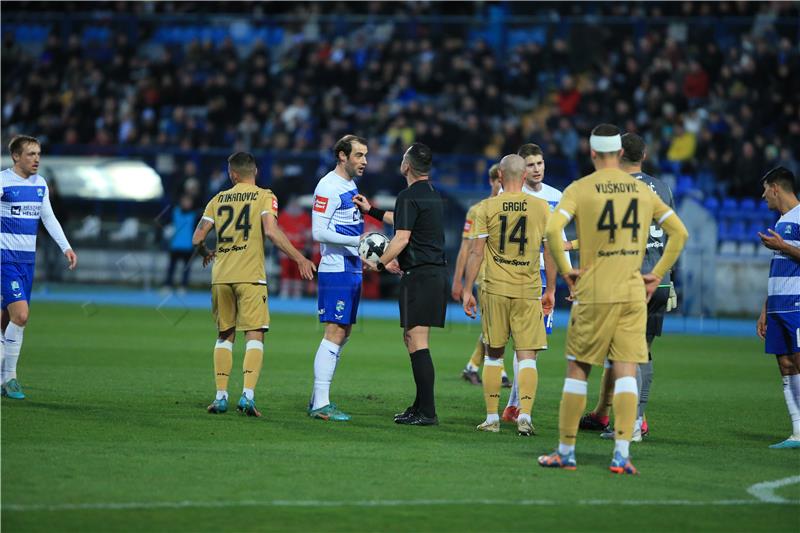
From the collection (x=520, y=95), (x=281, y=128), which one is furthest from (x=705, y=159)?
(x=281, y=128)

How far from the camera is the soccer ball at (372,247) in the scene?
10.1m

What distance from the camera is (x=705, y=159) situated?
25.3 m

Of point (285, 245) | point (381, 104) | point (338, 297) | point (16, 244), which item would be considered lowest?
point (338, 297)

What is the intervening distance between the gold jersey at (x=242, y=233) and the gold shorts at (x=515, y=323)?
2.16 meters

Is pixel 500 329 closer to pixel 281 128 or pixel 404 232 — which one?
pixel 404 232

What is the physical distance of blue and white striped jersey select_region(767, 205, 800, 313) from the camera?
9.18 meters

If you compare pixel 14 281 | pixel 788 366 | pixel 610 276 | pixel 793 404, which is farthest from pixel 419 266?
pixel 14 281

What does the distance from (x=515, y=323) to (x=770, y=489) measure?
2760 mm

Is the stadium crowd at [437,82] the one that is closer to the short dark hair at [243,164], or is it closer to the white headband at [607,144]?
the short dark hair at [243,164]

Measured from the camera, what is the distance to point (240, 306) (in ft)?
32.4

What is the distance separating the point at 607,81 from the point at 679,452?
20062 millimetres

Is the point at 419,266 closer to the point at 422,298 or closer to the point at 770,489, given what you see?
the point at 422,298

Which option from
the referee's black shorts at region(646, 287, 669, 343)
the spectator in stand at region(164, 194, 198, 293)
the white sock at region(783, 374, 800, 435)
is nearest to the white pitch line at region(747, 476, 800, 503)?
the white sock at region(783, 374, 800, 435)

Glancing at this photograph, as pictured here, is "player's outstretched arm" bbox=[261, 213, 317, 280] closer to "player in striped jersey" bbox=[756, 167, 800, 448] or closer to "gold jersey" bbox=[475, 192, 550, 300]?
"gold jersey" bbox=[475, 192, 550, 300]
